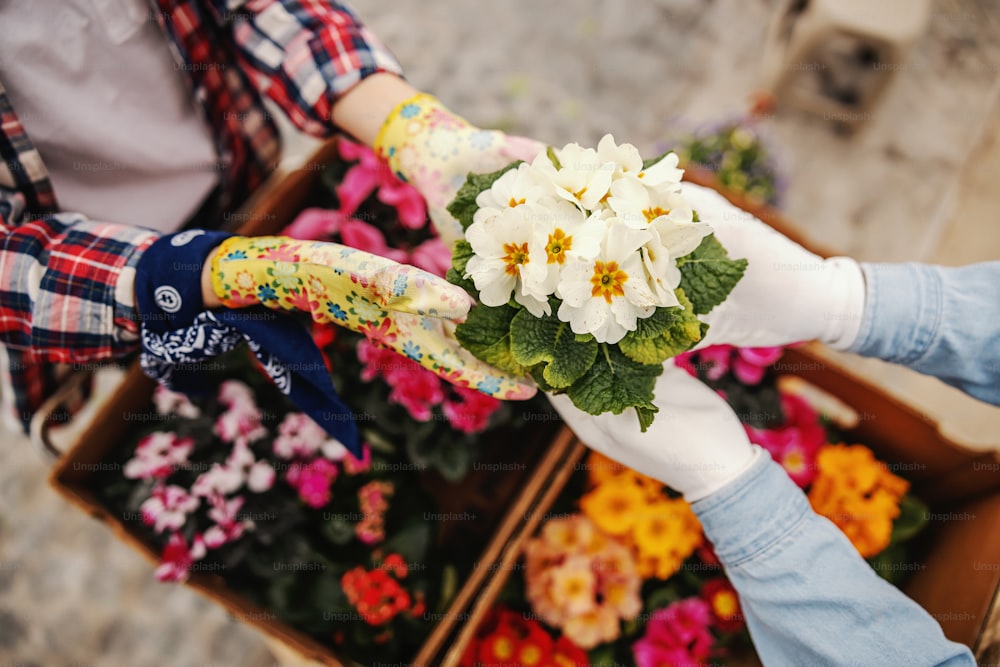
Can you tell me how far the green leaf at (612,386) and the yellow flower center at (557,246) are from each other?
0.42ft

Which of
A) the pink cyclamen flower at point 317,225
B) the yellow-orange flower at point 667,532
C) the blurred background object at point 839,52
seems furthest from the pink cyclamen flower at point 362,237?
the blurred background object at point 839,52

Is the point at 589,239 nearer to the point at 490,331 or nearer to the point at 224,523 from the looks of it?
the point at 490,331

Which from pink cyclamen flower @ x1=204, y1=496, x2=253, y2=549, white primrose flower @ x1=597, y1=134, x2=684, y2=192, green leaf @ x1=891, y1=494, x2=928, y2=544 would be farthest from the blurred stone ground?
white primrose flower @ x1=597, y1=134, x2=684, y2=192

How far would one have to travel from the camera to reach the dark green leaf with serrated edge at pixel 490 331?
69 centimetres

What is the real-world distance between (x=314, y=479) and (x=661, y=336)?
0.62 metres

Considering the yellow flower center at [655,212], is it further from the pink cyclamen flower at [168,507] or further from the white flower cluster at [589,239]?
the pink cyclamen flower at [168,507]

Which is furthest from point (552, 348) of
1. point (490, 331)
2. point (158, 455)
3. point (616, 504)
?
point (158, 455)

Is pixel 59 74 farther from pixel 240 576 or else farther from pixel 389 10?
pixel 389 10

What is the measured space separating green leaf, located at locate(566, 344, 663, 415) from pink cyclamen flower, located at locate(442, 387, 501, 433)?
34 centimetres

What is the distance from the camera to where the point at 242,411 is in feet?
3.41

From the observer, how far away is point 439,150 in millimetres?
876

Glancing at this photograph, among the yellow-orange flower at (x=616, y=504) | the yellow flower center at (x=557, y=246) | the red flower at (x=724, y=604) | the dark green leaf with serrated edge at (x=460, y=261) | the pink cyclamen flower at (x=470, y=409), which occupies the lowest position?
the red flower at (x=724, y=604)

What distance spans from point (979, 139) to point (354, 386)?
6.73ft

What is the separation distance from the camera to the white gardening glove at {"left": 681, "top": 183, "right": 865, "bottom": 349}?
858 millimetres
